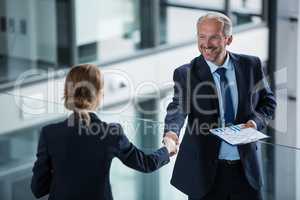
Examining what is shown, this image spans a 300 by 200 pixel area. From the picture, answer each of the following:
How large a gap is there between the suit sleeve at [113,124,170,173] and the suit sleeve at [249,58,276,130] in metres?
0.44

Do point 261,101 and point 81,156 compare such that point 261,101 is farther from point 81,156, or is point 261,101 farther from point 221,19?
point 81,156

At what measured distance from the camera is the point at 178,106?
11.3 feet

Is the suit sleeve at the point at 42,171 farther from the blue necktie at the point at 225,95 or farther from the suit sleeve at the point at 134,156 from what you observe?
the blue necktie at the point at 225,95

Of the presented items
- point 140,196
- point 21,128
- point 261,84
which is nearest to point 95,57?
point 21,128

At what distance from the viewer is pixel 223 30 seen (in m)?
3.28

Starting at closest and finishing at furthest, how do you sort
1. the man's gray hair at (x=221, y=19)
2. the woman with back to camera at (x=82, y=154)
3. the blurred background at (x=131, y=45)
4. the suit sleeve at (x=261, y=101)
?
the woman with back to camera at (x=82, y=154), the man's gray hair at (x=221, y=19), the suit sleeve at (x=261, y=101), the blurred background at (x=131, y=45)

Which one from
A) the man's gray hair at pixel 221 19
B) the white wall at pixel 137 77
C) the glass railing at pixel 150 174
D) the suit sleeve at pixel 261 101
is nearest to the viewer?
the man's gray hair at pixel 221 19

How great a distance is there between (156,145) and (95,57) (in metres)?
5.73

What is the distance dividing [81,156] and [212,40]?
74 centimetres

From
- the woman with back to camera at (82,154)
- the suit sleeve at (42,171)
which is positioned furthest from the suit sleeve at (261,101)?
the suit sleeve at (42,171)

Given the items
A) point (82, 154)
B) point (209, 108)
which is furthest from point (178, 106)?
point (82, 154)

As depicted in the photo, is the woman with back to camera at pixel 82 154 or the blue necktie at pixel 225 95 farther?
the blue necktie at pixel 225 95

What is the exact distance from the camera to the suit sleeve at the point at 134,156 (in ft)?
10.2

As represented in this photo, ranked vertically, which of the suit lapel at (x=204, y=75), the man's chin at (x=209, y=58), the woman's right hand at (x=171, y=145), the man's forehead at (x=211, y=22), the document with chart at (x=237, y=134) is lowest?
the woman's right hand at (x=171, y=145)
